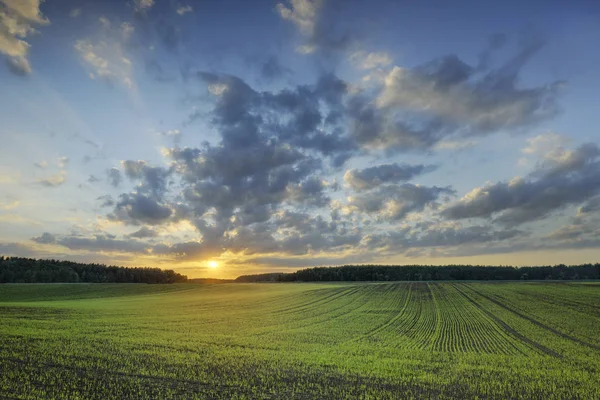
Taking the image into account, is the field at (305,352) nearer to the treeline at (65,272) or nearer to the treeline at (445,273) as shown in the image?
the treeline at (65,272)

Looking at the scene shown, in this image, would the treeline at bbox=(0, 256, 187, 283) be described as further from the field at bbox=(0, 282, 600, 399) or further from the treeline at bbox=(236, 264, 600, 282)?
the field at bbox=(0, 282, 600, 399)

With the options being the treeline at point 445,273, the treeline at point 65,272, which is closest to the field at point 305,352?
the treeline at point 65,272

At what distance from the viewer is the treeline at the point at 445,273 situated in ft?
493

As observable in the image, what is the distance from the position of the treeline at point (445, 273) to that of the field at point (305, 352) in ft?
333

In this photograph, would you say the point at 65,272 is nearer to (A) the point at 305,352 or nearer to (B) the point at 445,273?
(A) the point at 305,352

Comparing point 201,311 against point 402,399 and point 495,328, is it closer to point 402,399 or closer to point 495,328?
point 495,328

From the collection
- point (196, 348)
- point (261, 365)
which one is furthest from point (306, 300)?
point (261, 365)

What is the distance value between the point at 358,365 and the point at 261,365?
585 centimetres

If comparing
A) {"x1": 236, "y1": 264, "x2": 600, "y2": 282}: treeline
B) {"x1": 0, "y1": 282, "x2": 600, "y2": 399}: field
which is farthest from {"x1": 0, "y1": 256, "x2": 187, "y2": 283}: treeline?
{"x1": 0, "y1": 282, "x2": 600, "y2": 399}: field

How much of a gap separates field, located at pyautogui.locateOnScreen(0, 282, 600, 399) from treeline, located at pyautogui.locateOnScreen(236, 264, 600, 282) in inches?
3999

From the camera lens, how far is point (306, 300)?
66.5m

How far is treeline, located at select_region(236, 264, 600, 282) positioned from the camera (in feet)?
493

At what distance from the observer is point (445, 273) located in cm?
15888

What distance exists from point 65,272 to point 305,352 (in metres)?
122
